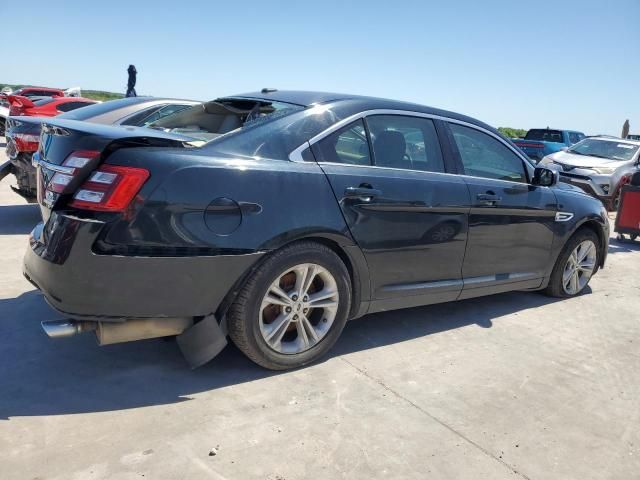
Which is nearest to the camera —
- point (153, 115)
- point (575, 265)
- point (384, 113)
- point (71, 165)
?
point (71, 165)

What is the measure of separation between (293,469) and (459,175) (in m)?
2.45

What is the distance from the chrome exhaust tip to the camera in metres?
2.65

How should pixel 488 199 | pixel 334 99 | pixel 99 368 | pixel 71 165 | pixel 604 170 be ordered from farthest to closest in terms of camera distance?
pixel 604 170
pixel 488 199
pixel 334 99
pixel 99 368
pixel 71 165

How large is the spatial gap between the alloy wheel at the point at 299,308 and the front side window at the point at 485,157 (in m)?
1.54

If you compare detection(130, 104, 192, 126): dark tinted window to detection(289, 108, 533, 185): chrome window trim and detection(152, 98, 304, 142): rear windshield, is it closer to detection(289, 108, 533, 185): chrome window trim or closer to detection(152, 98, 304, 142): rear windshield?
detection(152, 98, 304, 142): rear windshield

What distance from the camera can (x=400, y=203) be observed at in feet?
11.4

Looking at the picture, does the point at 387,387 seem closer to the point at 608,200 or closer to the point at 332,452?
the point at 332,452

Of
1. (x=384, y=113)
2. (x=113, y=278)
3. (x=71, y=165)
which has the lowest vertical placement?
(x=113, y=278)

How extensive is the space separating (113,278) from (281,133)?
1231mm

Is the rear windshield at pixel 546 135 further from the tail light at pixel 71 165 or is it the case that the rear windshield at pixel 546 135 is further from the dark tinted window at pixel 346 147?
the tail light at pixel 71 165

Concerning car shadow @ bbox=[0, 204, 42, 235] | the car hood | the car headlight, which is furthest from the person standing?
the car headlight

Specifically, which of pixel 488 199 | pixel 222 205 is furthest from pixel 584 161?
pixel 222 205

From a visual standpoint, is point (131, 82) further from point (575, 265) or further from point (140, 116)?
point (575, 265)

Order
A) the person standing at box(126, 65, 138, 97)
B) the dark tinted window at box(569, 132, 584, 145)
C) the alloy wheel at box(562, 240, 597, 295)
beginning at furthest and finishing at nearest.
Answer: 1. the dark tinted window at box(569, 132, 584, 145)
2. the person standing at box(126, 65, 138, 97)
3. the alloy wheel at box(562, 240, 597, 295)
